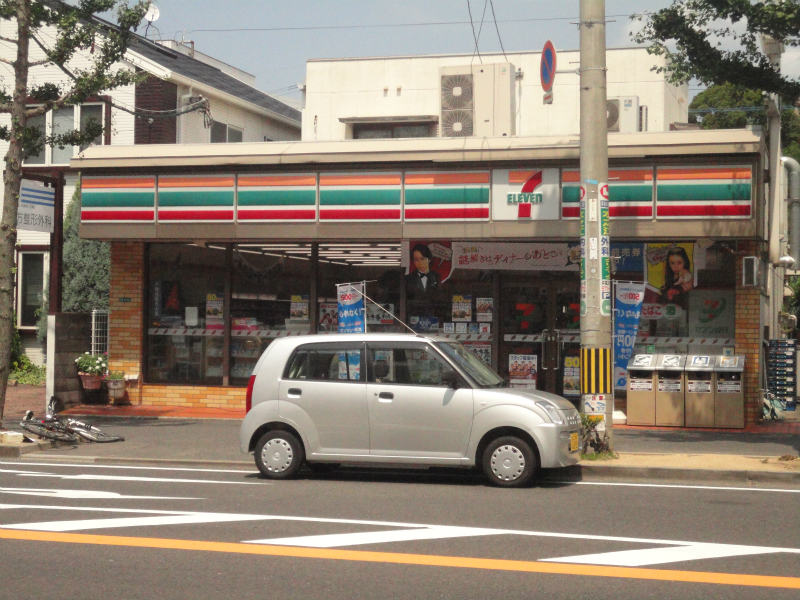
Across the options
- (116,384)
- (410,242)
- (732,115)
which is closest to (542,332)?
(410,242)

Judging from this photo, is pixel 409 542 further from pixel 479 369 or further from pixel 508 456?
pixel 479 369

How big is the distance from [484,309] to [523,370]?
4.25 ft

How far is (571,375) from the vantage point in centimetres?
1895

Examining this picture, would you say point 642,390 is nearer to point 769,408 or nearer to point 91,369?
point 769,408

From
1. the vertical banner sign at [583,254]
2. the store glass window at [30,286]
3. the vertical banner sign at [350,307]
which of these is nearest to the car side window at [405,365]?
the vertical banner sign at [583,254]

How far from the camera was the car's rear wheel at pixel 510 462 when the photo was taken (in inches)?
460

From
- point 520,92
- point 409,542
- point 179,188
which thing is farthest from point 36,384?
point 409,542

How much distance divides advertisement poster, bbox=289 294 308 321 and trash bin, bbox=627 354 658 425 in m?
6.04

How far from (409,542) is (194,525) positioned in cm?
201

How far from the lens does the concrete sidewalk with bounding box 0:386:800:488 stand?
1273 centimetres

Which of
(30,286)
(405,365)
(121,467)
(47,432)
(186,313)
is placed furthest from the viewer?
(30,286)

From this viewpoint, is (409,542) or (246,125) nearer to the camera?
(409,542)

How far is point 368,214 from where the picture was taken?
60.5 ft

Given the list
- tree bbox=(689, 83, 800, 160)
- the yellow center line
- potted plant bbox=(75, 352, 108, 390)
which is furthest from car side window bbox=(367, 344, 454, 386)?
tree bbox=(689, 83, 800, 160)
